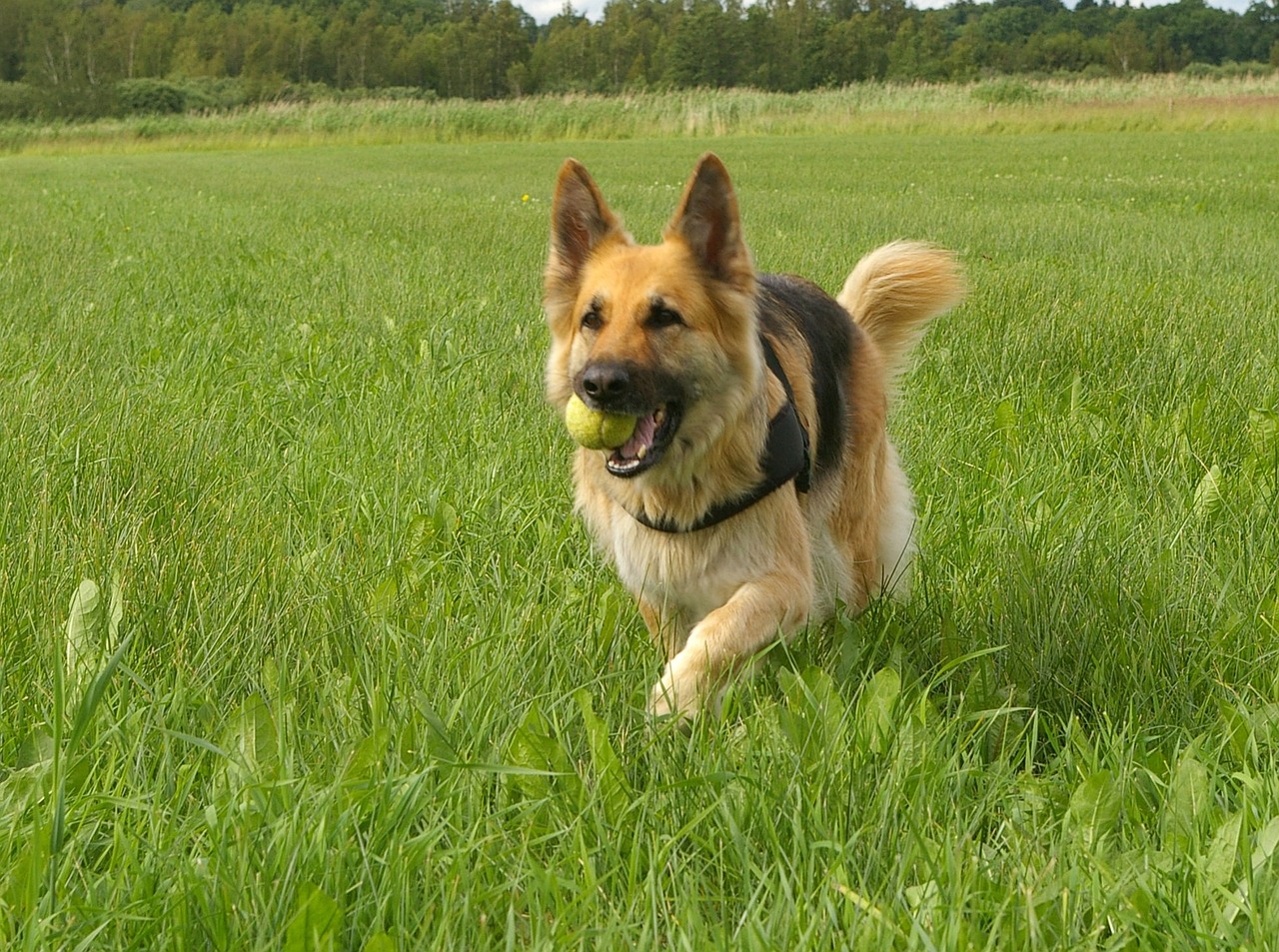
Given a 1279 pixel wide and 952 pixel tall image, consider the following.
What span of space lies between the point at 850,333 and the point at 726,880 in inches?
86.8

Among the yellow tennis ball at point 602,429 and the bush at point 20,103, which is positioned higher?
the yellow tennis ball at point 602,429

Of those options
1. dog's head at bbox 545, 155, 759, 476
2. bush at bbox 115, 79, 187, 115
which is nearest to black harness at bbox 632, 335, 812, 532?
dog's head at bbox 545, 155, 759, 476

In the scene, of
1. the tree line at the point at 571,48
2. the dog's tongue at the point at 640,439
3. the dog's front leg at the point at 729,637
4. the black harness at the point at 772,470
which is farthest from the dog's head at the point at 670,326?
the tree line at the point at 571,48

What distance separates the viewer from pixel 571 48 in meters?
80.3

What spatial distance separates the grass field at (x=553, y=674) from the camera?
1555mm

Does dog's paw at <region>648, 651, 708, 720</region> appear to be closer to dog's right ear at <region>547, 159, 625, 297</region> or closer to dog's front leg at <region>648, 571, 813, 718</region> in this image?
dog's front leg at <region>648, 571, 813, 718</region>

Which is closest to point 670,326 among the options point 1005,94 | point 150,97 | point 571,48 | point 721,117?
point 721,117

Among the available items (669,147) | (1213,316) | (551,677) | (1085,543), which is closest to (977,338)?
(1213,316)

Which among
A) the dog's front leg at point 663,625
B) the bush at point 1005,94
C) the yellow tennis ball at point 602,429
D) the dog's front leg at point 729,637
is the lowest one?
the bush at point 1005,94

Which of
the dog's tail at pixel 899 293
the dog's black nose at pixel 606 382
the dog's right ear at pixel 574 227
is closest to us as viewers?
the dog's black nose at pixel 606 382

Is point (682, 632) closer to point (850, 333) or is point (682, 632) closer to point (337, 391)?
point (850, 333)

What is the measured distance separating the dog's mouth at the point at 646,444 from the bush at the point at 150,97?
5641 cm

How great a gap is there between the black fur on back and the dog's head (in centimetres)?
26

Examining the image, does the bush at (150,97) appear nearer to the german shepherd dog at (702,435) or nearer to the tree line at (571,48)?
the tree line at (571,48)
